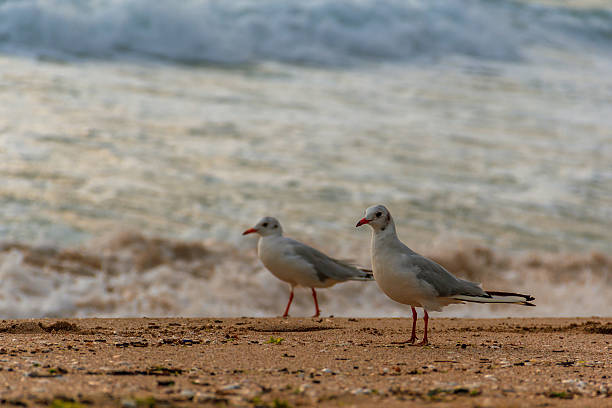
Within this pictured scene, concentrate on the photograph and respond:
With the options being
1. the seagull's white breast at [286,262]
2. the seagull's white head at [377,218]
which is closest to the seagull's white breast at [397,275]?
→ the seagull's white head at [377,218]

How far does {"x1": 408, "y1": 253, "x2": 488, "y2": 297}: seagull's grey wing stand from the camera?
5.52 meters

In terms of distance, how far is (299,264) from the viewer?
24.4ft

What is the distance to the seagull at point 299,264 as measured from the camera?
7473mm

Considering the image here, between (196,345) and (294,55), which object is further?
(294,55)

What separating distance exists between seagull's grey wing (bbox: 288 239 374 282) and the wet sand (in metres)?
0.95

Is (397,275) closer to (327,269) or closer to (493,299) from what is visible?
(493,299)

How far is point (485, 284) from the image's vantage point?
32.1ft

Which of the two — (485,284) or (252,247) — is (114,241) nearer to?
(252,247)

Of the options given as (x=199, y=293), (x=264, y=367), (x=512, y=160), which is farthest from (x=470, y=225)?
(x=264, y=367)

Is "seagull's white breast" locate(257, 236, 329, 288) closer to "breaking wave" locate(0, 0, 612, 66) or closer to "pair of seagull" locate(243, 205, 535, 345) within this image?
"pair of seagull" locate(243, 205, 535, 345)

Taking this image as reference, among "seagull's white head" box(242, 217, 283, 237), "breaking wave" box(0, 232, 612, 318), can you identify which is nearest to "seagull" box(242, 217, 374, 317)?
"seagull's white head" box(242, 217, 283, 237)

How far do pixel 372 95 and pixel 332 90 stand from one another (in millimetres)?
891

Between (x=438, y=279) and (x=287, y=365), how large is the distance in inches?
62.1

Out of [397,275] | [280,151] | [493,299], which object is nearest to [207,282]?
[397,275]
